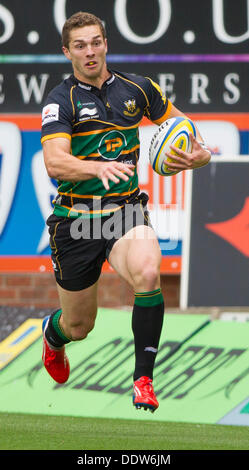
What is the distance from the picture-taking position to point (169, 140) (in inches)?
295

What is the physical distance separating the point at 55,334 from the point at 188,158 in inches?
76.2

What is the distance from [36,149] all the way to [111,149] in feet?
16.1

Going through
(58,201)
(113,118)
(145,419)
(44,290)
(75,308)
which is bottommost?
(44,290)

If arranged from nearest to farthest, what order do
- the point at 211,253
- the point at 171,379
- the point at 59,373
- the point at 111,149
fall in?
the point at 111,149
the point at 59,373
the point at 171,379
the point at 211,253

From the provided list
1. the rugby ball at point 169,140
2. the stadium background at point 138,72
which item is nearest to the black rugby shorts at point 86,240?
the rugby ball at point 169,140

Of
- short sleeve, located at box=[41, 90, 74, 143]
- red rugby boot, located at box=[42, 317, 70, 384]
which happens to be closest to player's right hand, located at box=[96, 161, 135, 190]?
short sleeve, located at box=[41, 90, 74, 143]

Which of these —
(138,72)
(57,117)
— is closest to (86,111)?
(57,117)

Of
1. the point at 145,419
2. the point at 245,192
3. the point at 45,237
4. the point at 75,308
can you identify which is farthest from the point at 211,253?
the point at 75,308

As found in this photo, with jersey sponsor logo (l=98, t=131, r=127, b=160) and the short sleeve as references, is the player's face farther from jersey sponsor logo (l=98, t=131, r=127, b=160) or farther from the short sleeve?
jersey sponsor logo (l=98, t=131, r=127, b=160)

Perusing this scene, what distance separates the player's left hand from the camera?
7367 mm

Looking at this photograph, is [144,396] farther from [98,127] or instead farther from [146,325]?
[98,127]

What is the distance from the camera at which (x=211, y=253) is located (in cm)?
1141

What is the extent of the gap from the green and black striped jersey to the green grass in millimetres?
1564

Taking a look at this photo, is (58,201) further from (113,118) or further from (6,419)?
(6,419)
